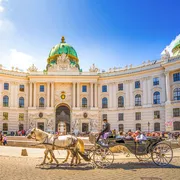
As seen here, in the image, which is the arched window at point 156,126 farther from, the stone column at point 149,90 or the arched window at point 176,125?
the stone column at point 149,90

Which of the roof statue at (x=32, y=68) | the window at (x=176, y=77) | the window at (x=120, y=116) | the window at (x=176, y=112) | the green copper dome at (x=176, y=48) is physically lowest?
the window at (x=120, y=116)

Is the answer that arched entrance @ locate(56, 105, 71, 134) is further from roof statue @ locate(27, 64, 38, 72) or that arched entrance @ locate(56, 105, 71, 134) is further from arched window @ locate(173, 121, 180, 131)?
arched window @ locate(173, 121, 180, 131)

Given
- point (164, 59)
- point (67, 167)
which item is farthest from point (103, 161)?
point (164, 59)

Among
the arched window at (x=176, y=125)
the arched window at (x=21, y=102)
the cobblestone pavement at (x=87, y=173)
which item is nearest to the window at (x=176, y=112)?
the arched window at (x=176, y=125)

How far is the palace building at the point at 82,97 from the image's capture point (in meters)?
55.4

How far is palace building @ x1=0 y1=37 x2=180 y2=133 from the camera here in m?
55.4

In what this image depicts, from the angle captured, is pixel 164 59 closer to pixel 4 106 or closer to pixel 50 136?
pixel 4 106

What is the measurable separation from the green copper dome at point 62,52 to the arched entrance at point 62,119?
1589 cm

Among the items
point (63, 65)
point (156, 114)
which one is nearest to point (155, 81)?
point (156, 114)

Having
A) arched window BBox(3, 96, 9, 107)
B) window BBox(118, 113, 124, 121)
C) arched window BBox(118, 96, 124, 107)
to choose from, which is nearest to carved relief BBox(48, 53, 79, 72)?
arched window BBox(3, 96, 9, 107)

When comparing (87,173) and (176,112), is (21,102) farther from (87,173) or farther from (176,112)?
(87,173)

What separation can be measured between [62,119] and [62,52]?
19432 mm

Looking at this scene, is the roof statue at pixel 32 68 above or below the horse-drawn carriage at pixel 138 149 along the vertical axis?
above

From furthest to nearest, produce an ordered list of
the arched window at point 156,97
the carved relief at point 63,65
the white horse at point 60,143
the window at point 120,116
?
1. the carved relief at point 63,65
2. the window at point 120,116
3. the arched window at point 156,97
4. the white horse at point 60,143
